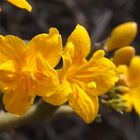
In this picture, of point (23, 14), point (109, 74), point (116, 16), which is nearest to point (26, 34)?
point (23, 14)

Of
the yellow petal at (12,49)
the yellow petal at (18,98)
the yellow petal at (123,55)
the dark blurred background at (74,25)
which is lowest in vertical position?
the dark blurred background at (74,25)

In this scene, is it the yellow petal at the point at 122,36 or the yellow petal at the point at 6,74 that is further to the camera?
the yellow petal at the point at 122,36

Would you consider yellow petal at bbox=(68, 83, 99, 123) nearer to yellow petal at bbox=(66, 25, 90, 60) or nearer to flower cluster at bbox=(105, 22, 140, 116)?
yellow petal at bbox=(66, 25, 90, 60)

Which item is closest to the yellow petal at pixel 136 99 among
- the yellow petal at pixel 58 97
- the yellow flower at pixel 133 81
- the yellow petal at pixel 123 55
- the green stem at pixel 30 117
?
the yellow flower at pixel 133 81

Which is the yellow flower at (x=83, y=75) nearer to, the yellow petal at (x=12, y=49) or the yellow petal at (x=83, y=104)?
the yellow petal at (x=83, y=104)

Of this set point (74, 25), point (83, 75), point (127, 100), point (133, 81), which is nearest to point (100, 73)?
point (83, 75)

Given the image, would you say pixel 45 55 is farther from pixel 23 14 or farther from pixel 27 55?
pixel 23 14
